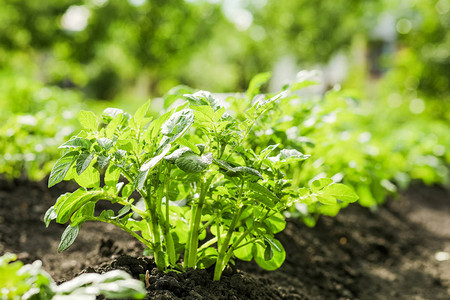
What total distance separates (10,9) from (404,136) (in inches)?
409

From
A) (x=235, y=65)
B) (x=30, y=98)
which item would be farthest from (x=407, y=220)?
(x=235, y=65)

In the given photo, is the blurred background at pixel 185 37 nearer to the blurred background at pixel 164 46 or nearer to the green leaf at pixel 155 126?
the blurred background at pixel 164 46

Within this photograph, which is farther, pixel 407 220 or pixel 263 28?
pixel 263 28

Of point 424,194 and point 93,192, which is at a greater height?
point 424,194

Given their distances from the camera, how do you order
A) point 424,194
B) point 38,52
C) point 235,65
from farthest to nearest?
point 235,65 → point 38,52 → point 424,194

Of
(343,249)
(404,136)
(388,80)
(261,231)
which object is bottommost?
(261,231)

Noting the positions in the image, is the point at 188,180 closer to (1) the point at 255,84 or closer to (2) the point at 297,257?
(1) the point at 255,84

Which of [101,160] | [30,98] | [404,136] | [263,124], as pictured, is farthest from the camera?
[404,136]

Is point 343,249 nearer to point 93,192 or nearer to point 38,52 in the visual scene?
point 93,192

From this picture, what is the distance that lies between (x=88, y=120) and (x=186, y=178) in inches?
14.0

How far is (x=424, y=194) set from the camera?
5535 mm

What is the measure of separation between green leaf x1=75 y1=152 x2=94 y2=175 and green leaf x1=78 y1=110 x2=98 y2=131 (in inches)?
→ 4.9

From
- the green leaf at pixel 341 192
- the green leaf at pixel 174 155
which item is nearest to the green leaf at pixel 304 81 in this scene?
the green leaf at pixel 341 192

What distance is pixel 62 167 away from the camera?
1.26 m
